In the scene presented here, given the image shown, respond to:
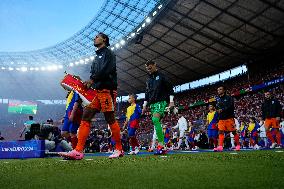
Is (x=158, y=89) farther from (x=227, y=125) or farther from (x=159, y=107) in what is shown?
(x=227, y=125)

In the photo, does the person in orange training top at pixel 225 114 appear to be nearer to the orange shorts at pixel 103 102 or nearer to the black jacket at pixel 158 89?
the black jacket at pixel 158 89

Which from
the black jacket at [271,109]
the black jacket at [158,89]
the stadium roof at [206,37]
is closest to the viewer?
the black jacket at [158,89]

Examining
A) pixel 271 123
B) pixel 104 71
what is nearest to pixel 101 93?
pixel 104 71

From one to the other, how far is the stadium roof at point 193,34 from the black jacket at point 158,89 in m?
15.8

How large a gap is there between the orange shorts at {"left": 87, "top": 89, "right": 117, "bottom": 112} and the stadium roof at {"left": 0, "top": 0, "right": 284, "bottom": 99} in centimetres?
1818

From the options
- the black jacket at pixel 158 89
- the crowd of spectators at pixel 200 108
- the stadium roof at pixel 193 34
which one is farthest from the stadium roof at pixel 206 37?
the black jacket at pixel 158 89

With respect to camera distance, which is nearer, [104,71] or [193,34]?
[104,71]

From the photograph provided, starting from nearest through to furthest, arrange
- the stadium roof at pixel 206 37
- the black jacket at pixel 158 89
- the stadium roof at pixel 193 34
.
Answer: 1. the black jacket at pixel 158 89
2. the stadium roof at pixel 206 37
3. the stadium roof at pixel 193 34

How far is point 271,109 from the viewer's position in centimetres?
1019

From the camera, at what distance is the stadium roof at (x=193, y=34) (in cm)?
2239

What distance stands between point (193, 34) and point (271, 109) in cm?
Result: 1739

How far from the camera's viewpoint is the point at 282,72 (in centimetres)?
2523

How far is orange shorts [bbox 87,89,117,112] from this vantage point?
5047 mm

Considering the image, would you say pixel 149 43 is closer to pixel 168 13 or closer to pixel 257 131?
pixel 168 13
